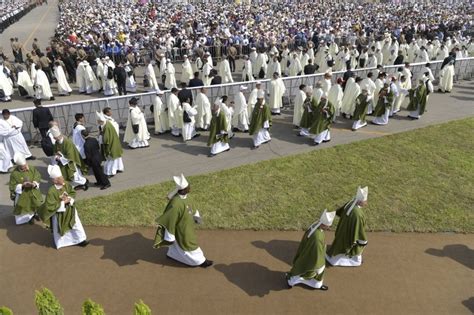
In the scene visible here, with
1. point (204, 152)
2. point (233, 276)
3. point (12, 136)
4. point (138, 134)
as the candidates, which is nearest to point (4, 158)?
point (12, 136)

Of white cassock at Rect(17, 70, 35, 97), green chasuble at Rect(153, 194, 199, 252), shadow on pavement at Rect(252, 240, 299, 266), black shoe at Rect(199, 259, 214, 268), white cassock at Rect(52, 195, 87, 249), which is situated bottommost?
shadow on pavement at Rect(252, 240, 299, 266)

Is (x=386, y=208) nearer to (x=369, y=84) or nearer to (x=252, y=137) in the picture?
(x=252, y=137)

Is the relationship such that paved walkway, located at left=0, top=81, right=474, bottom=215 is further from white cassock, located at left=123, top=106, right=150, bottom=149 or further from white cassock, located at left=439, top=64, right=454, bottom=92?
white cassock, located at left=439, top=64, right=454, bottom=92

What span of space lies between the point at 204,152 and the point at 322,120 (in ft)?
13.2

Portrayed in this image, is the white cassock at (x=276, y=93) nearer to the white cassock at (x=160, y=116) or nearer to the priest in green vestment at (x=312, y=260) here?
the white cassock at (x=160, y=116)

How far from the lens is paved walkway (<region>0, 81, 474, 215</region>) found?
36.5ft

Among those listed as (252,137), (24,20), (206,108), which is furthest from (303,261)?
(24,20)

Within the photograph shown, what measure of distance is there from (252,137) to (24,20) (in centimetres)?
4438

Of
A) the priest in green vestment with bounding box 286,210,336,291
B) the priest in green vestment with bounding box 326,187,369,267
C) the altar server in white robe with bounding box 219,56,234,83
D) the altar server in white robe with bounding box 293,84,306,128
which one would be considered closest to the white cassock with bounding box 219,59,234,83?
the altar server in white robe with bounding box 219,56,234,83

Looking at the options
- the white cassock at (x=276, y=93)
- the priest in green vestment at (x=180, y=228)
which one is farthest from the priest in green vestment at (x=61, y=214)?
the white cassock at (x=276, y=93)

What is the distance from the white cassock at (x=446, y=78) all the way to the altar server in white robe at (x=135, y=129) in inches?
561

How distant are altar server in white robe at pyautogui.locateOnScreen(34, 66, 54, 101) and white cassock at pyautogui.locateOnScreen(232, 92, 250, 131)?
8.83 m

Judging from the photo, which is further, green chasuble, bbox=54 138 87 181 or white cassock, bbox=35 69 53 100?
white cassock, bbox=35 69 53 100

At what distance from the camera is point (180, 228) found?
24.0 ft
